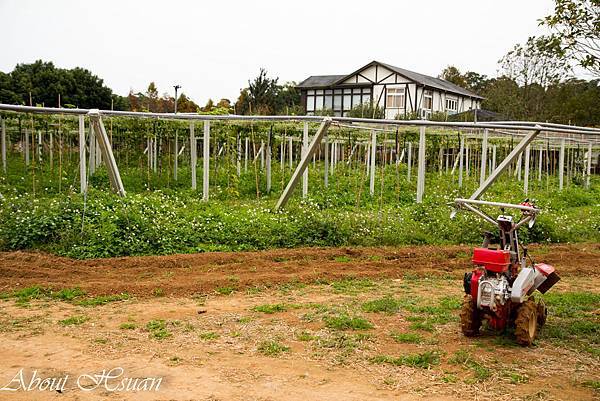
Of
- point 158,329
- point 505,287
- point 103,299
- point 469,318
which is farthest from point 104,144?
point 505,287

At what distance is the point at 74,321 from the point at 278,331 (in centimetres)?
220

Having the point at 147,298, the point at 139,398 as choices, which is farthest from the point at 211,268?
the point at 139,398

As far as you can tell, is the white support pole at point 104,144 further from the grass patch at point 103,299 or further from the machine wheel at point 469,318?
the machine wheel at point 469,318

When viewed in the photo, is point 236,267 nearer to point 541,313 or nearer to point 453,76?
point 541,313

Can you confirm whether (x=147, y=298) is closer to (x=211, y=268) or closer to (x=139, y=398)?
(x=211, y=268)

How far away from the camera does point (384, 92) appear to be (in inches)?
1596

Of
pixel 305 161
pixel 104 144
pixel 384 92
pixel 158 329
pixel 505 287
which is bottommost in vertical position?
pixel 158 329

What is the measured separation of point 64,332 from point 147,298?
4.79ft

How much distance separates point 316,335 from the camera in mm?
5637

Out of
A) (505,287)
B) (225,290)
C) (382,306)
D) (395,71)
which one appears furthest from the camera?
(395,71)

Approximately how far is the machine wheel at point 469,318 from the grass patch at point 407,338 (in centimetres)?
46

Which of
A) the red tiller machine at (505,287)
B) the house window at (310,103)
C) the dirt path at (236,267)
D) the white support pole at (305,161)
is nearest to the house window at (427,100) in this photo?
the house window at (310,103)

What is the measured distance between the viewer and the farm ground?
448 centimetres

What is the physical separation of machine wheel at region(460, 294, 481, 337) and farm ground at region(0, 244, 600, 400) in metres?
0.12
